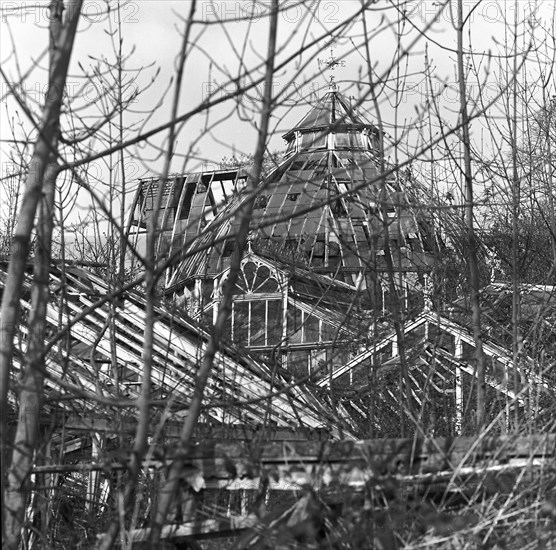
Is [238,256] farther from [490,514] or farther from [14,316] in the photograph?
[490,514]

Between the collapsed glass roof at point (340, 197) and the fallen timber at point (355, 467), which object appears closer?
the fallen timber at point (355, 467)

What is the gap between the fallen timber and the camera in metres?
3.62

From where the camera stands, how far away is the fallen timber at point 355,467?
3.62 metres

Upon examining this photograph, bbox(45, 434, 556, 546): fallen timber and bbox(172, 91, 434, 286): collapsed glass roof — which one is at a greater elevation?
bbox(172, 91, 434, 286): collapsed glass roof

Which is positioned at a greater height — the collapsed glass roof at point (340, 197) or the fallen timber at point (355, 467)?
the collapsed glass roof at point (340, 197)

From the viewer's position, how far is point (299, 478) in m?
3.72

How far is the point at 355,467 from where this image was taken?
366 cm

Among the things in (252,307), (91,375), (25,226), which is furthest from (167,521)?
(252,307)

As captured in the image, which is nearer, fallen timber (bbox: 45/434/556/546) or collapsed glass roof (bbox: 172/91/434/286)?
fallen timber (bbox: 45/434/556/546)

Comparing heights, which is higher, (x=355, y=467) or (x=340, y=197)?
(x=340, y=197)

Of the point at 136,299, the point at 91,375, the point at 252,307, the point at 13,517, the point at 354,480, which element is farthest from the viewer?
the point at 252,307

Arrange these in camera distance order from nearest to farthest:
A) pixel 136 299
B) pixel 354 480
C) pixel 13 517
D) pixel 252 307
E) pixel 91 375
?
pixel 354 480 < pixel 13 517 < pixel 91 375 < pixel 136 299 < pixel 252 307

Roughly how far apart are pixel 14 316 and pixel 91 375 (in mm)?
3234

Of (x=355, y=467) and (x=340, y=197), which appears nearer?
(x=355, y=467)
